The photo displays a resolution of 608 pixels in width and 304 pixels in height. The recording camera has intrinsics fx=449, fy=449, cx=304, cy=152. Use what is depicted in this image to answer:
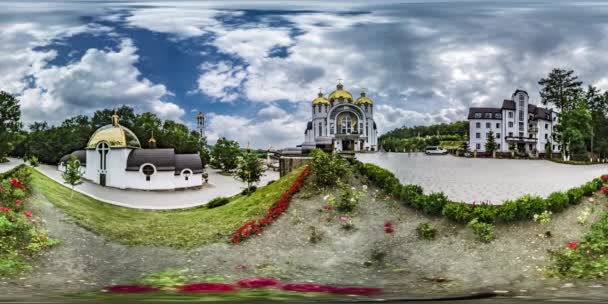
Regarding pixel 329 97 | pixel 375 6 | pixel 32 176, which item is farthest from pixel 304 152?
pixel 32 176

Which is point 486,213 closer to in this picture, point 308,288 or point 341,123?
point 341,123

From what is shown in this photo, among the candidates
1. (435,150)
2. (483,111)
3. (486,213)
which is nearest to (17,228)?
(435,150)

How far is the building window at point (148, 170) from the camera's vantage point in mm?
2787

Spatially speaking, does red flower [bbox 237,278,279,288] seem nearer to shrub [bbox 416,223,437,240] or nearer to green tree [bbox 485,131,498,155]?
shrub [bbox 416,223,437,240]

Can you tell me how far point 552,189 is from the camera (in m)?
3.98

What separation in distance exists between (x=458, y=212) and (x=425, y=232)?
0.59 meters

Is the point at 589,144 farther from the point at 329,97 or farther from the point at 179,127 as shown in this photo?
the point at 179,127

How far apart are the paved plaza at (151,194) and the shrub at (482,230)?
2031 mm

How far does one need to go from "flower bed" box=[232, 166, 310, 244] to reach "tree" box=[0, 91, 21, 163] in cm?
148

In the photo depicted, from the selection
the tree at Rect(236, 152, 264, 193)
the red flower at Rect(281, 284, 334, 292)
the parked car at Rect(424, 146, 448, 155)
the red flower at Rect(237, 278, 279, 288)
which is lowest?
the red flower at Rect(281, 284, 334, 292)

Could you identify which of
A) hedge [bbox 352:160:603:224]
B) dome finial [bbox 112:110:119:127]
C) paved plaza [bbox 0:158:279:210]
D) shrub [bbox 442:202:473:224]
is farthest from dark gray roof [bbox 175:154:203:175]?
shrub [bbox 442:202:473:224]

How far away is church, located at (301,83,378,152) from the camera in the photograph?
9.30 ft

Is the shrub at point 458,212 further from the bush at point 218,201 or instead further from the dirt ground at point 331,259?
the bush at point 218,201

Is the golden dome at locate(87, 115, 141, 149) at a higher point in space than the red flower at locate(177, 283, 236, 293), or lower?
higher
